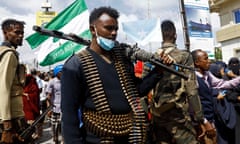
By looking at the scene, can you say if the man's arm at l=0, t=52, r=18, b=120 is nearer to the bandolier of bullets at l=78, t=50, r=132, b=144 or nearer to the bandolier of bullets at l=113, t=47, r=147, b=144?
the bandolier of bullets at l=78, t=50, r=132, b=144

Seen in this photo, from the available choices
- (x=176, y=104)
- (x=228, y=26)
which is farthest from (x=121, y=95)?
(x=228, y=26)

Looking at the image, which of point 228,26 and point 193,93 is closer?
point 193,93

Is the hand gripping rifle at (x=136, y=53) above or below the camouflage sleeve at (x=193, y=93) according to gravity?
above

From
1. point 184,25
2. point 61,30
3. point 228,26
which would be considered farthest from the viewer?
point 228,26

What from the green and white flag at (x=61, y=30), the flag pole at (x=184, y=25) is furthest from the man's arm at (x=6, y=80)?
the flag pole at (x=184, y=25)

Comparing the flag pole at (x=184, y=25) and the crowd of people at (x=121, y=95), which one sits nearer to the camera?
the crowd of people at (x=121, y=95)

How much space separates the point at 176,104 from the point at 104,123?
149cm

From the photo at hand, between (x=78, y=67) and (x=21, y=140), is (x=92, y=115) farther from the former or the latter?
(x=21, y=140)

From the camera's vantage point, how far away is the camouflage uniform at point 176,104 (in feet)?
11.5

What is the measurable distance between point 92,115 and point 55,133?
5190 mm

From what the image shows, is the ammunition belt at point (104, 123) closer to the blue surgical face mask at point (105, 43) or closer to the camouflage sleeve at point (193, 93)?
the blue surgical face mask at point (105, 43)

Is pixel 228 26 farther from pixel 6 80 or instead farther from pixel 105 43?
pixel 105 43

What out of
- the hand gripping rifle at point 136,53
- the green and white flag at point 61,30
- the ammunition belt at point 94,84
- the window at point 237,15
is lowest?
the ammunition belt at point 94,84

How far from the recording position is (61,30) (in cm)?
656
